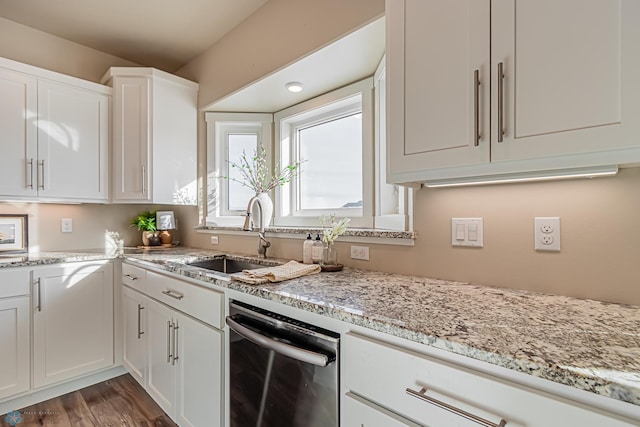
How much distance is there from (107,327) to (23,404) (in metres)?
0.57

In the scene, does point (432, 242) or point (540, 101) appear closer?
point (540, 101)

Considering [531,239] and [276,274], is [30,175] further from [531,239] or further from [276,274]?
[531,239]

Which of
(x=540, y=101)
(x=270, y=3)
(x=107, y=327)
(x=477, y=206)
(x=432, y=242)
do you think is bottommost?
(x=107, y=327)

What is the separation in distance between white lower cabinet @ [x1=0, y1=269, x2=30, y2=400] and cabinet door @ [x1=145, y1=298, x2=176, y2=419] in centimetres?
72

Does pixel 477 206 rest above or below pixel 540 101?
below

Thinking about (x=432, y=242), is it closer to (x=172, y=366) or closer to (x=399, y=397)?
(x=399, y=397)

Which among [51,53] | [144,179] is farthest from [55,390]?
[51,53]

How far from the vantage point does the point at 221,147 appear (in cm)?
273

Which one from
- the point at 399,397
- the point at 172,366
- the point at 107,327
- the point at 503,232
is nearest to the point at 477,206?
the point at 503,232

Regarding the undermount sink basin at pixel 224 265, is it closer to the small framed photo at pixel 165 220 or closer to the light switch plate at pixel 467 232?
the small framed photo at pixel 165 220

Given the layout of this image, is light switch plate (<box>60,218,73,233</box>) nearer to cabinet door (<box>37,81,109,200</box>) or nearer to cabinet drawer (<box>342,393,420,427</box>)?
cabinet door (<box>37,81,109,200</box>)

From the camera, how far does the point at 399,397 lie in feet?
2.61

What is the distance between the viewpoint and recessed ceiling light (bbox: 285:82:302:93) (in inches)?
83.0

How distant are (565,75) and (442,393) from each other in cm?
86
